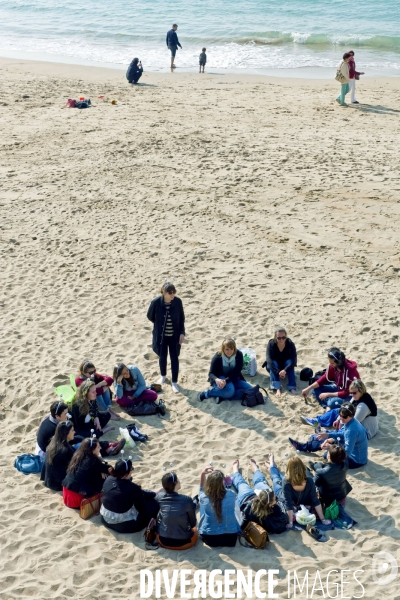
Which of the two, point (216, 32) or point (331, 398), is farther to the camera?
point (216, 32)

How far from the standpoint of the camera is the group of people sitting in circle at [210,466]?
746 centimetres

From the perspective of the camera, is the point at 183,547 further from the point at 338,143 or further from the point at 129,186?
Result: the point at 338,143

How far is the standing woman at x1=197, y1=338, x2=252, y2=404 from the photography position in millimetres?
9836

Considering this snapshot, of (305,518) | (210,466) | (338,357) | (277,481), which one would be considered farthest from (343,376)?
(305,518)

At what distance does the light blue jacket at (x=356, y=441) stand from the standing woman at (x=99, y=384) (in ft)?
9.36

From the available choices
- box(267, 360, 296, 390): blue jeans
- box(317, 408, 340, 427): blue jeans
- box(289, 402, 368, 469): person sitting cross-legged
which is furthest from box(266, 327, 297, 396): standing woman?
box(289, 402, 368, 469): person sitting cross-legged

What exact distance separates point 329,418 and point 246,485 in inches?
67.0

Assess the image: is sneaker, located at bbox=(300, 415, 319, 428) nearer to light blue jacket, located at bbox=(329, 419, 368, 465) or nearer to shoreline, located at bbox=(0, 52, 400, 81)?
light blue jacket, located at bbox=(329, 419, 368, 465)

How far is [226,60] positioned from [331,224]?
17555 mm

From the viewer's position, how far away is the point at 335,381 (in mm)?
9727

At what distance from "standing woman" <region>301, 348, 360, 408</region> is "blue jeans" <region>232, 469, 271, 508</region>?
174cm

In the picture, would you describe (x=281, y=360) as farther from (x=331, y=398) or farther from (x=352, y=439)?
(x=352, y=439)

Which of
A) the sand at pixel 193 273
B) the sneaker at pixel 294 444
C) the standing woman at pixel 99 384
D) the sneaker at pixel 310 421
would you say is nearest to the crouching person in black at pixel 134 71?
the sand at pixel 193 273

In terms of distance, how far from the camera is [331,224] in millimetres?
14430
